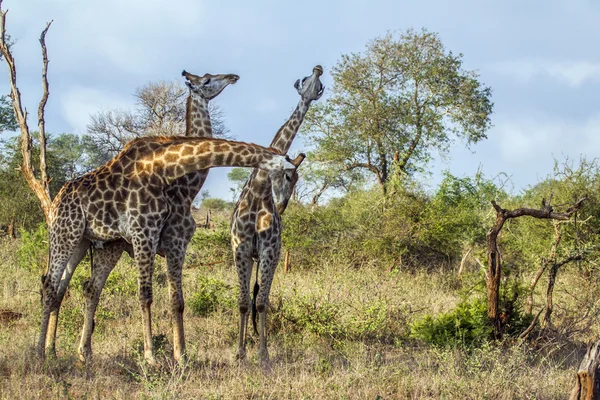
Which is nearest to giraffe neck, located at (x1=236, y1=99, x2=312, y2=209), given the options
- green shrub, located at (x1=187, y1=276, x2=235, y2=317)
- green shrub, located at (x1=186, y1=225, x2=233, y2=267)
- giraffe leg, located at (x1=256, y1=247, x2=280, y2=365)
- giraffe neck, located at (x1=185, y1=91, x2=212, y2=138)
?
giraffe leg, located at (x1=256, y1=247, x2=280, y2=365)

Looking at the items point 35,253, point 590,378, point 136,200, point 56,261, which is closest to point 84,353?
point 56,261

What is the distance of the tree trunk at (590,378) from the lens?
4930 millimetres

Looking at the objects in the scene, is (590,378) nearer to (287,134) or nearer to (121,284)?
(287,134)

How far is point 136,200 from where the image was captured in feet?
21.7

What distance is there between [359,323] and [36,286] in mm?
5820

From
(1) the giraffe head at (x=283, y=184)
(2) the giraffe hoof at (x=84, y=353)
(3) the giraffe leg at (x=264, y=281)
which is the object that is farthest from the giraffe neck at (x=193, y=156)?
(2) the giraffe hoof at (x=84, y=353)

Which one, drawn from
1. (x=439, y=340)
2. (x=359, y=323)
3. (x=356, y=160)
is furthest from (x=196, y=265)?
(x=356, y=160)

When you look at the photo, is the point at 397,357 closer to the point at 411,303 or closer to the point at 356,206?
the point at 411,303

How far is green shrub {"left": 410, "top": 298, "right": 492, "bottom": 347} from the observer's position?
777 centimetres

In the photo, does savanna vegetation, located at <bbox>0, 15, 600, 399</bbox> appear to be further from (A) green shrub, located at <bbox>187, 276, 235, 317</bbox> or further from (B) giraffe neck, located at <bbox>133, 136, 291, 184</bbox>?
(B) giraffe neck, located at <bbox>133, 136, 291, 184</bbox>

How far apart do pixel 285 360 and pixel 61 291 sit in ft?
8.12

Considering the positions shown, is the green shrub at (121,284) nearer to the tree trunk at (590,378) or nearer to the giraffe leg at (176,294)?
the giraffe leg at (176,294)

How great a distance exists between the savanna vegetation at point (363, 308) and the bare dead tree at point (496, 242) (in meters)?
0.09

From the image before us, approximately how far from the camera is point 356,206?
17219mm
